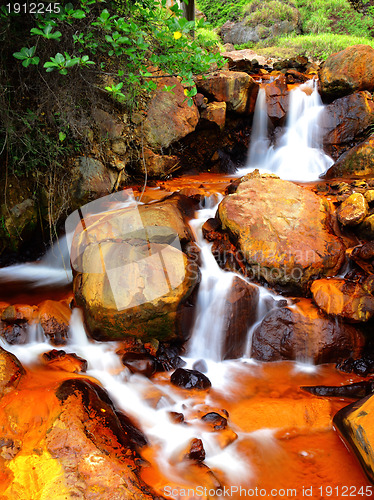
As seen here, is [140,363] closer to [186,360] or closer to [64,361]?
[186,360]

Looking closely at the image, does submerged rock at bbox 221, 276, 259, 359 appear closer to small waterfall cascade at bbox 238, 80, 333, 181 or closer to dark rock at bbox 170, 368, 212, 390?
dark rock at bbox 170, 368, 212, 390

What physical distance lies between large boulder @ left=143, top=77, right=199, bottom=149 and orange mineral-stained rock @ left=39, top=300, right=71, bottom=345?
3846 millimetres

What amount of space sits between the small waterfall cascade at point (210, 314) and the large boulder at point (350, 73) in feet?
18.5

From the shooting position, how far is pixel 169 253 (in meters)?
4.16

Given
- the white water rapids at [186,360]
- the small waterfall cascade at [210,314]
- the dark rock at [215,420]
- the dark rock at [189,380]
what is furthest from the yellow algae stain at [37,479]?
the small waterfall cascade at [210,314]

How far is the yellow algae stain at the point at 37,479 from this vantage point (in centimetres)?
192

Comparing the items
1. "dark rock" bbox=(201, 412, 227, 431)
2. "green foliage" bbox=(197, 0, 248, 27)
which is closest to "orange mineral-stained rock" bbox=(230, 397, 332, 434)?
"dark rock" bbox=(201, 412, 227, 431)

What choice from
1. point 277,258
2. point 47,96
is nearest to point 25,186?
point 47,96

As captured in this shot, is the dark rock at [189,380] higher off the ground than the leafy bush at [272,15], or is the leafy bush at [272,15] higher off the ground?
the leafy bush at [272,15]

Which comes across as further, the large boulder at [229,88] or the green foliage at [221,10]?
the green foliage at [221,10]

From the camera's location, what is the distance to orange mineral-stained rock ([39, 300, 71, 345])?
382 cm

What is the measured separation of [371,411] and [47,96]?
4.60 m

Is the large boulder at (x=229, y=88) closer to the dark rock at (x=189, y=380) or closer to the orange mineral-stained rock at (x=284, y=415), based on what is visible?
the dark rock at (x=189, y=380)

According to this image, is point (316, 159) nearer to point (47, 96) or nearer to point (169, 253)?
point (169, 253)
